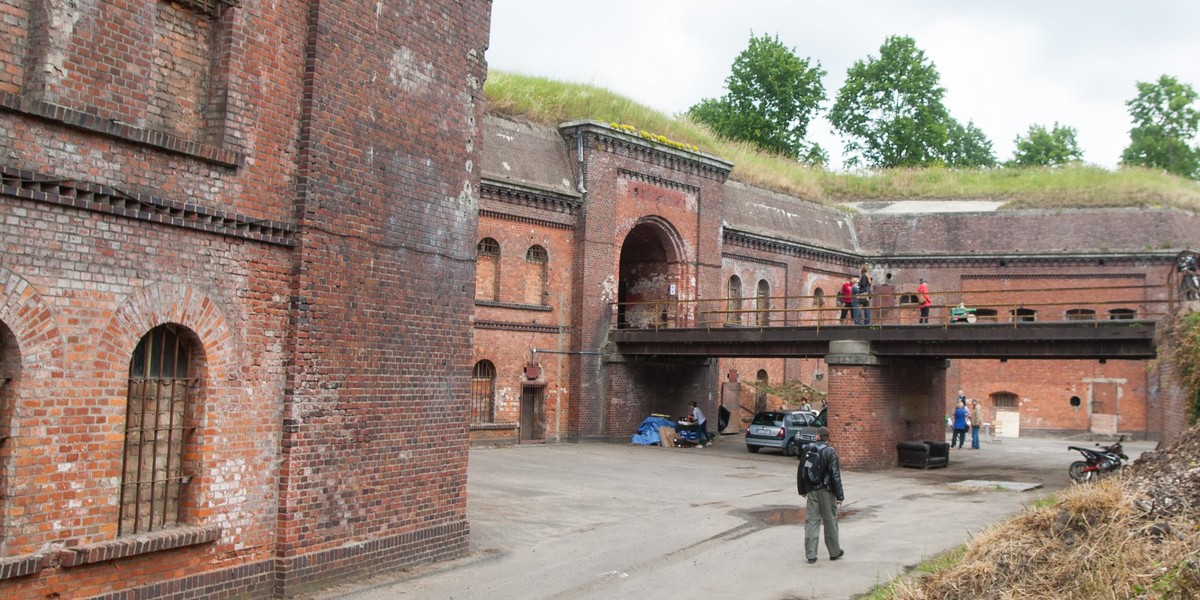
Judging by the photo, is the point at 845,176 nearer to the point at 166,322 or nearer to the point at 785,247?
the point at 785,247

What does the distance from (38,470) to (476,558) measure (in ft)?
18.6

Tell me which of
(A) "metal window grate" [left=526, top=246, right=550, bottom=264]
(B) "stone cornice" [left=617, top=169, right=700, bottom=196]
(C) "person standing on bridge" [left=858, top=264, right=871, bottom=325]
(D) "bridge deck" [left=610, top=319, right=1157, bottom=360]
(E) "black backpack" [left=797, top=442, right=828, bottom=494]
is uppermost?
(B) "stone cornice" [left=617, top=169, right=700, bottom=196]

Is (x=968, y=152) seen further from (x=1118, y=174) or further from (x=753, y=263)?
(x=753, y=263)

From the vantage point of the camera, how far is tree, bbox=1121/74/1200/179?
6106cm

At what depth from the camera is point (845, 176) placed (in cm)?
4481

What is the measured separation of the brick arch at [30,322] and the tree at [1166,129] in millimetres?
65130

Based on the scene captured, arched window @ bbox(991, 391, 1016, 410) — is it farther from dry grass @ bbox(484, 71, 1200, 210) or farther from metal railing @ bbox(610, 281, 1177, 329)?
dry grass @ bbox(484, 71, 1200, 210)

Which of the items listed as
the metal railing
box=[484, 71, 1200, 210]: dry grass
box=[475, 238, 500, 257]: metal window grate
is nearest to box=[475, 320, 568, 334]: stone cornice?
box=[475, 238, 500, 257]: metal window grate

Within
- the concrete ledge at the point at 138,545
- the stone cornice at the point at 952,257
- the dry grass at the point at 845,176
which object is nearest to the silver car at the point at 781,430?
the stone cornice at the point at 952,257

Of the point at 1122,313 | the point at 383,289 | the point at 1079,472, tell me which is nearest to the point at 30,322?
the point at 383,289

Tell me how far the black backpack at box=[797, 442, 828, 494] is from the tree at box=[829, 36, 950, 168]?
168 feet

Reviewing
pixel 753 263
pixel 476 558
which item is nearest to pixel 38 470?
pixel 476 558

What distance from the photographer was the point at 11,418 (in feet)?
24.3

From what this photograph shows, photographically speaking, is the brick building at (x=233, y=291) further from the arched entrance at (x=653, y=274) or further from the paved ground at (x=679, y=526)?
the arched entrance at (x=653, y=274)
